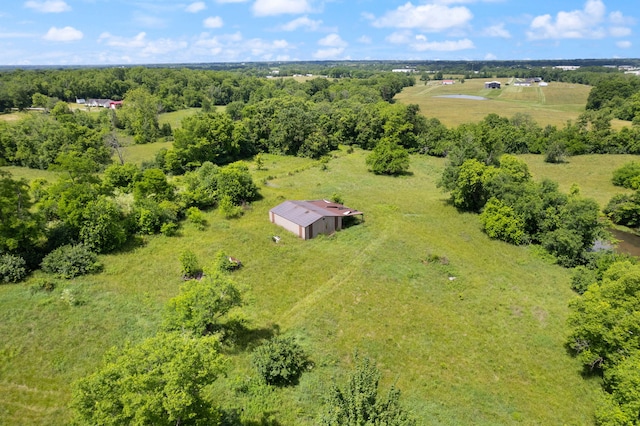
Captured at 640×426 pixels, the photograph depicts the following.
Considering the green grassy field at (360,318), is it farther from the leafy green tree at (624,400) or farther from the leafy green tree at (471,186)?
the leafy green tree at (471,186)

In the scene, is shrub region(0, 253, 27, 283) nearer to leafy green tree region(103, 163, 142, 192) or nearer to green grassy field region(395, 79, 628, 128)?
leafy green tree region(103, 163, 142, 192)

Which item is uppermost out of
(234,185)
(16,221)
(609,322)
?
(16,221)

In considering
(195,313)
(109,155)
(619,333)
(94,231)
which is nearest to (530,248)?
Result: (619,333)

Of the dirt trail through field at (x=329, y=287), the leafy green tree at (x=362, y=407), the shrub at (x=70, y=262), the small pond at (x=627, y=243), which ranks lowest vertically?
the small pond at (x=627, y=243)

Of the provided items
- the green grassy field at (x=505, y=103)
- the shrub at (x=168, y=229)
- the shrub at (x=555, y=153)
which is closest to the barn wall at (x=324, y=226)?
the shrub at (x=168, y=229)

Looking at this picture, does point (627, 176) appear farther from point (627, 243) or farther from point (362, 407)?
point (362, 407)

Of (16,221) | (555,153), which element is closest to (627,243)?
(555,153)
